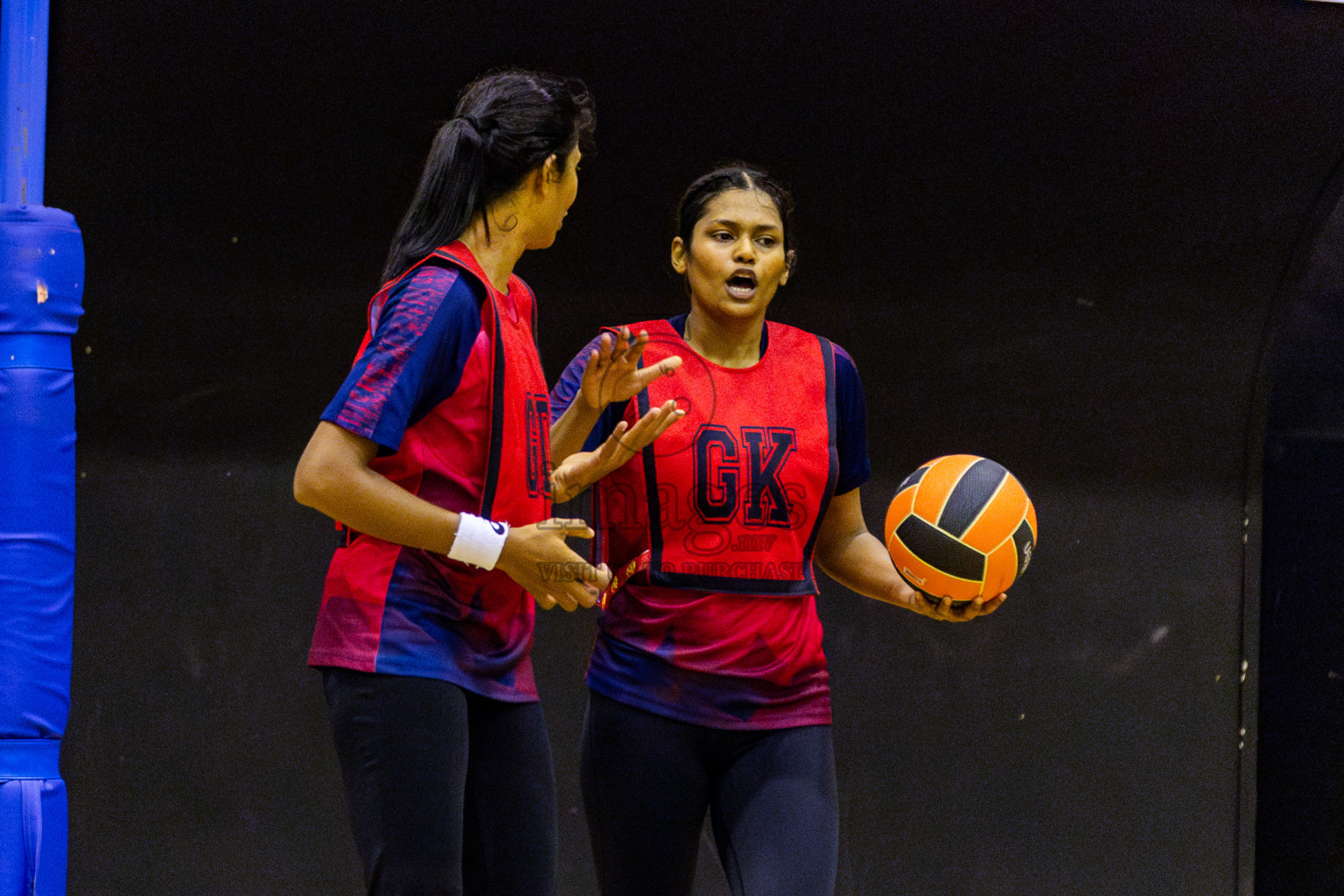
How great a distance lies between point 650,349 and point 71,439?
1098 millimetres

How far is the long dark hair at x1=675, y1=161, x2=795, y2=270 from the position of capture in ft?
9.89

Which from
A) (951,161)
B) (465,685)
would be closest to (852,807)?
(951,161)

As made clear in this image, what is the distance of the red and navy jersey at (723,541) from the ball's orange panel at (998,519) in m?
0.36

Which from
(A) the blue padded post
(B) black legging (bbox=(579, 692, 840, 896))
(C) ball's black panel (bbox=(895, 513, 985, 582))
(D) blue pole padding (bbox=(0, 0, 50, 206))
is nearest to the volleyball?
(C) ball's black panel (bbox=(895, 513, 985, 582))

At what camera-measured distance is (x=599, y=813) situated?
2.71 meters

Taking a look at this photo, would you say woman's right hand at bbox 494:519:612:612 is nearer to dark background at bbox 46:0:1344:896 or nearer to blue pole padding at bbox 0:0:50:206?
blue pole padding at bbox 0:0:50:206

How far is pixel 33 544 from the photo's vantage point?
7.74 feet

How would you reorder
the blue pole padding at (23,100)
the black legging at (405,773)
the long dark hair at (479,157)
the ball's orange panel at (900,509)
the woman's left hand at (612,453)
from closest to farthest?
the black legging at (405,773), the long dark hair at (479,157), the blue pole padding at (23,100), the woman's left hand at (612,453), the ball's orange panel at (900,509)

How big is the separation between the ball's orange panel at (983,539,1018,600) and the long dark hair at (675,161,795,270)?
0.80 m

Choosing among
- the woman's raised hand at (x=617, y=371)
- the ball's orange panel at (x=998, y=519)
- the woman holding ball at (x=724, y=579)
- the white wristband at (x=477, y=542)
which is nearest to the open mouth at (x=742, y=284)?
the woman holding ball at (x=724, y=579)

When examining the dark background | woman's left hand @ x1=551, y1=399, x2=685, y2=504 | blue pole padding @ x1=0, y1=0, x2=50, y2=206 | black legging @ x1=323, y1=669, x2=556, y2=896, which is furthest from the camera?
the dark background

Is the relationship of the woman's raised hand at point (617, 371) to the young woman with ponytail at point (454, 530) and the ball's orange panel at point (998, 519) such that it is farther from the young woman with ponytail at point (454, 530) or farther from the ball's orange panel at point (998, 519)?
the ball's orange panel at point (998, 519)

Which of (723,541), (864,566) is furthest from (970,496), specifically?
(723,541)

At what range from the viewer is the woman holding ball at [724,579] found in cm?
265
